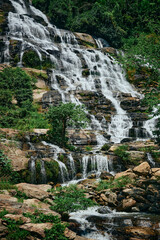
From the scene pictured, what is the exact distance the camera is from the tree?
14.5m

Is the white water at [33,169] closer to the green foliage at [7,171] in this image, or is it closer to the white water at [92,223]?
the green foliage at [7,171]

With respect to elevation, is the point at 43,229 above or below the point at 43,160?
below

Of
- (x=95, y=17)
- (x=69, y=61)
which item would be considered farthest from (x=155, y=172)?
(x=95, y=17)

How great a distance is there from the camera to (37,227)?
4887 mm

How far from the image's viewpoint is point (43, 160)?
11.7 meters

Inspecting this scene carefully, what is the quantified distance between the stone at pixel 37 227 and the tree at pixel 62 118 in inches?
386

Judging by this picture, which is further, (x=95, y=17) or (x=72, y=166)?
(x=95, y=17)

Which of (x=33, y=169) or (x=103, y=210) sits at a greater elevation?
(x=33, y=169)

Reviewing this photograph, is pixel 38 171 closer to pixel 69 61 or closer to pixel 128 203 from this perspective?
pixel 128 203

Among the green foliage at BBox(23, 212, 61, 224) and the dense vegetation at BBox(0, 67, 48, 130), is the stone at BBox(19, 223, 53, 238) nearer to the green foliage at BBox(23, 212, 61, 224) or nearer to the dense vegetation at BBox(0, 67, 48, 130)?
the green foliage at BBox(23, 212, 61, 224)

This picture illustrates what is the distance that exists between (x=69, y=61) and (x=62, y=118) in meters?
20.8

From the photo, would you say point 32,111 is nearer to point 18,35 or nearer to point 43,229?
point 43,229

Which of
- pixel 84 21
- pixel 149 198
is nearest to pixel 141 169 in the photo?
pixel 149 198

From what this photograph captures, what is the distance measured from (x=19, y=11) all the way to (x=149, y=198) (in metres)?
44.4
